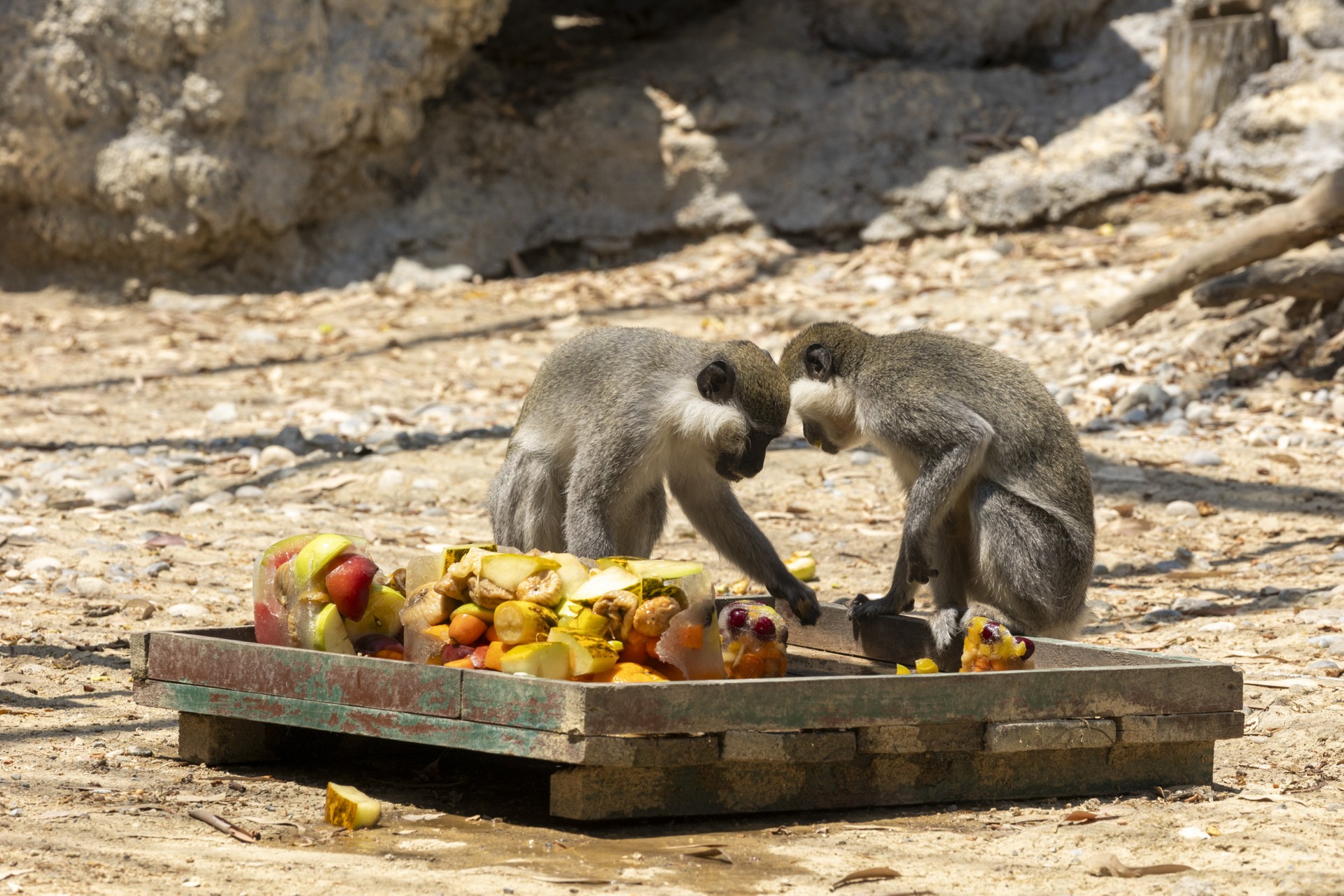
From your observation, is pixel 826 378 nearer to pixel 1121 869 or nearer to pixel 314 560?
pixel 314 560

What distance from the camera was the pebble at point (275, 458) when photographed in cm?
870

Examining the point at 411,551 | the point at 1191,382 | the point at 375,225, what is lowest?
the point at 411,551

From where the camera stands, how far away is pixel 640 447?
5.45m

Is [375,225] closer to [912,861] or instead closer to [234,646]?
[234,646]

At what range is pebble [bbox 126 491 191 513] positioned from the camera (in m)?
7.80

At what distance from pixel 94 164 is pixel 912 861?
35.6 ft

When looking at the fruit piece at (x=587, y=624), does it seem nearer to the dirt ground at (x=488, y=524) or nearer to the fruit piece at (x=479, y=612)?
the fruit piece at (x=479, y=612)

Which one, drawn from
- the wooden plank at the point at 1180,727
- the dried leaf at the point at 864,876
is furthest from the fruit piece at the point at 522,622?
the wooden plank at the point at 1180,727

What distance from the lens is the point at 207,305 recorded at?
12.8 metres

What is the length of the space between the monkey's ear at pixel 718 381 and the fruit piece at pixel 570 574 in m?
1.20

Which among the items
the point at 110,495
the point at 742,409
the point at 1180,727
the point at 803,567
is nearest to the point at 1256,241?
the point at 803,567

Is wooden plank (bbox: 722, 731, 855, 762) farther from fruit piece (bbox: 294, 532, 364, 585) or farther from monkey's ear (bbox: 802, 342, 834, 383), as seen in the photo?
monkey's ear (bbox: 802, 342, 834, 383)

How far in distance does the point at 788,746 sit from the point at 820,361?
2018mm

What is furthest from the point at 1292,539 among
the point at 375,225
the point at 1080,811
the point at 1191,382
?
the point at 375,225
